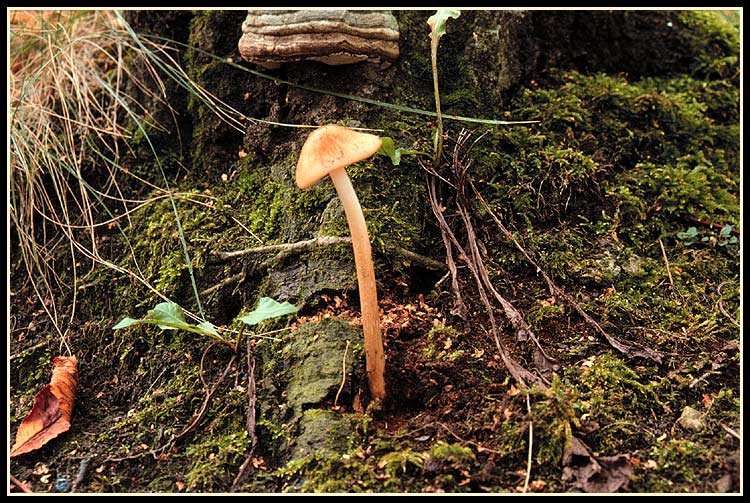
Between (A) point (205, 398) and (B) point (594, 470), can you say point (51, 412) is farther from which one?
(B) point (594, 470)

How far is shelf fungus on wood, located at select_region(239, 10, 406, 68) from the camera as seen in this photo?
2.49 m

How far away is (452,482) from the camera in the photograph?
1858mm

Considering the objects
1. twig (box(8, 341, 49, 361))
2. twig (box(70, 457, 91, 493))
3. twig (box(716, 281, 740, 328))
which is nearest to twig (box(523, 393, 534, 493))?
twig (box(716, 281, 740, 328))

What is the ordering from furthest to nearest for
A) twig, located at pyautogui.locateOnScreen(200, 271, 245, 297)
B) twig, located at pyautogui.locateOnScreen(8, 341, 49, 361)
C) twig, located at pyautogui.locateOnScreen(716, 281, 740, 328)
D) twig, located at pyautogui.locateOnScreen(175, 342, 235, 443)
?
twig, located at pyautogui.locateOnScreen(8, 341, 49, 361), twig, located at pyautogui.locateOnScreen(200, 271, 245, 297), twig, located at pyautogui.locateOnScreen(716, 281, 740, 328), twig, located at pyautogui.locateOnScreen(175, 342, 235, 443)

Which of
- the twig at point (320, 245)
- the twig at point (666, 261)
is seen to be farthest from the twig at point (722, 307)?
the twig at point (320, 245)

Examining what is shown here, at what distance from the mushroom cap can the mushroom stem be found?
0.22ft

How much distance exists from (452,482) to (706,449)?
693 mm

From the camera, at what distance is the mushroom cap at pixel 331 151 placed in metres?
1.82

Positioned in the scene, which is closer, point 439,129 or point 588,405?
point 588,405

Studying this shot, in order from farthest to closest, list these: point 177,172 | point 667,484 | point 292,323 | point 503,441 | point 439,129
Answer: point 177,172, point 439,129, point 292,323, point 503,441, point 667,484

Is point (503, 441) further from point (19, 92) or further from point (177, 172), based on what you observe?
point (19, 92)

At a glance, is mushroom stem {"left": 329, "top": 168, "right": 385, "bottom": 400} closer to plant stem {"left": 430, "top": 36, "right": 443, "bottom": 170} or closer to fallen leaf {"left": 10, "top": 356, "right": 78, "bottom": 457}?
plant stem {"left": 430, "top": 36, "right": 443, "bottom": 170}

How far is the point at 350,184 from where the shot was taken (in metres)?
1.91

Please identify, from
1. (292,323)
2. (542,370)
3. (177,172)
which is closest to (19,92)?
(177,172)
